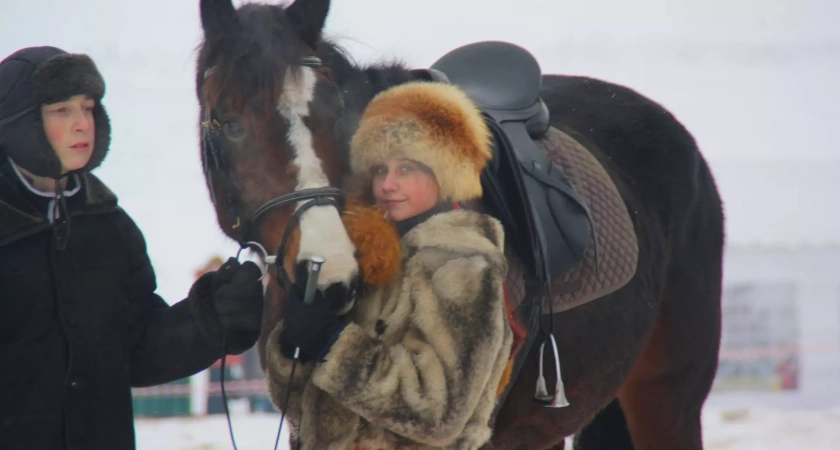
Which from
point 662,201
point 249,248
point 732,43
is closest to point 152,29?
point 732,43

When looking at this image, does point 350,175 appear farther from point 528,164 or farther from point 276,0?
point 528,164

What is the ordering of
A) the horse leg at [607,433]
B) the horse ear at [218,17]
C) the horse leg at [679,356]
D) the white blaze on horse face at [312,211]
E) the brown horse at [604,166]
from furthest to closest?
the horse leg at [607,433] → the horse leg at [679,356] → the horse ear at [218,17] → the brown horse at [604,166] → the white blaze on horse face at [312,211]

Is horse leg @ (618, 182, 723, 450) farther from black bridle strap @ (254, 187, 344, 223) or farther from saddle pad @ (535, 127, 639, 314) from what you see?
black bridle strap @ (254, 187, 344, 223)

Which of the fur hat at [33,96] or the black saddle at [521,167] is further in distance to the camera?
the black saddle at [521,167]

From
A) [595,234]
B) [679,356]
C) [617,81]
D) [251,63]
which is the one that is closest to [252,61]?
[251,63]

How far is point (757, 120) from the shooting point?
10.2 m

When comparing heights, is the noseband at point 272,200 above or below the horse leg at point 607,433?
above

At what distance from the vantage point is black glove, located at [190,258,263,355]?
1.94 m

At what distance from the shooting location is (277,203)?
1755 millimetres

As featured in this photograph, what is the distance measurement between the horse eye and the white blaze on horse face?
0.09 meters

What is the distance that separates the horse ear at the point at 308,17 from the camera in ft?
6.45

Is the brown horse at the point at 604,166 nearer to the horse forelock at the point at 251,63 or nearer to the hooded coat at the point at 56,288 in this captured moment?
the horse forelock at the point at 251,63

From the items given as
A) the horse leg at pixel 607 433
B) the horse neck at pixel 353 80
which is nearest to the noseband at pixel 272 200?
the horse neck at pixel 353 80

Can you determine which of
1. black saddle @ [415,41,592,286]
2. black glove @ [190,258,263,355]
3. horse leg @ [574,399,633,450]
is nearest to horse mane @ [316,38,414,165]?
black saddle @ [415,41,592,286]
